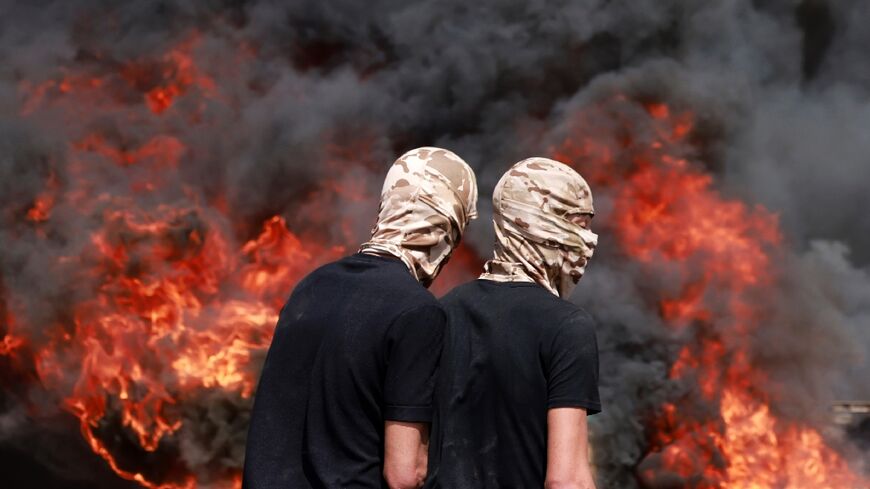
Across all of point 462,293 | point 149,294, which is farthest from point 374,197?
point 462,293

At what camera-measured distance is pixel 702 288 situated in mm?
12805

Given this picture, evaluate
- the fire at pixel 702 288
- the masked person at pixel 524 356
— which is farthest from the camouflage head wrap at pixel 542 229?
the fire at pixel 702 288

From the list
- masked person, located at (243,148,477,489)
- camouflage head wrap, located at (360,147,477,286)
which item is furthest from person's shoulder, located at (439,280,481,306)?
masked person, located at (243,148,477,489)

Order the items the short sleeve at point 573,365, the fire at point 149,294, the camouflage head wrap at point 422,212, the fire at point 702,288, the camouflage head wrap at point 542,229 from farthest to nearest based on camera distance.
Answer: the fire at point 702,288
the fire at point 149,294
the camouflage head wrap at point 542,229
the camouflage head wrap at point 422,212
the short sleeve at point 573,365

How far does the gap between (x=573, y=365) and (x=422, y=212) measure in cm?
66

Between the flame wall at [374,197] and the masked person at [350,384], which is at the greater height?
the flame wall at [374,197]

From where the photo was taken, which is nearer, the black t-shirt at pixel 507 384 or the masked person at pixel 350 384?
the masked person at pixel 350 384

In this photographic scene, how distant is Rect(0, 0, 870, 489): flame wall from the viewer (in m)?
11.4

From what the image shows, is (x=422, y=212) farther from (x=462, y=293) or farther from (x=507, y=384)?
(x=507, y=384)

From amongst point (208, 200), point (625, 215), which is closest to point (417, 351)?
point (208, 200)

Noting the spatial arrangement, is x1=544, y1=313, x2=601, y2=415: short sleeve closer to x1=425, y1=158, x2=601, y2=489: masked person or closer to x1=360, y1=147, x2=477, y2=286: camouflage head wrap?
x1=425, y1=158, x2=601, y2=489: masked person

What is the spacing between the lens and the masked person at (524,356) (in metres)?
3.03

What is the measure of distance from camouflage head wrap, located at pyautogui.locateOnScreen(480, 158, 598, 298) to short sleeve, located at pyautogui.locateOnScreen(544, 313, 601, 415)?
12.9 inches

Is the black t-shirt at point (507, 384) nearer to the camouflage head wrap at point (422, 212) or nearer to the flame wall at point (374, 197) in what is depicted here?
the camouflage head wrap at point (422, 212)
